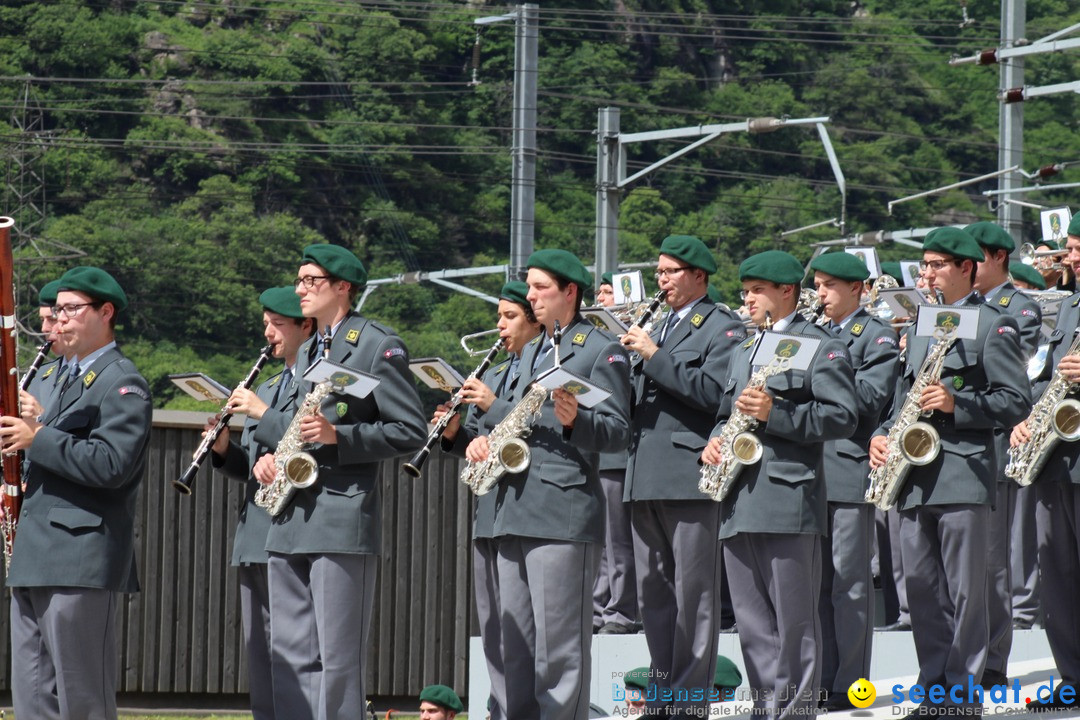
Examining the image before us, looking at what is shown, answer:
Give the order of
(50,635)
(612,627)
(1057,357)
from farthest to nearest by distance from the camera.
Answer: (612,627) → (1057,357) → (50,635)

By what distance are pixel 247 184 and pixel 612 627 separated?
3850 centimetres

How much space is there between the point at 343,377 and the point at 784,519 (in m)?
2.01

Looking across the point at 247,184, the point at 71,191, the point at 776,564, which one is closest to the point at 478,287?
the point at 247,184

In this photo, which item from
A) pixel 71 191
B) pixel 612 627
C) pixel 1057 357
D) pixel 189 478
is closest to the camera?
pixel 189 478

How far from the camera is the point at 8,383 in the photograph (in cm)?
706

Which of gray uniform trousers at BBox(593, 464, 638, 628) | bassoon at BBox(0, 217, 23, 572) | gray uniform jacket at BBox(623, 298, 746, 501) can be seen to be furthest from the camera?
gray uniform trousers at BBox(593, 464, 638, 628)

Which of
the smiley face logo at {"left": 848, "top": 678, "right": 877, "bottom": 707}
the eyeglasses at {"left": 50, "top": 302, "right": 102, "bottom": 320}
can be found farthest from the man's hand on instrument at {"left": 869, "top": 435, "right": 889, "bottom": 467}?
the eyeglasses at {"left": 50, "top": 302, "right": 102, "bottom": 320}

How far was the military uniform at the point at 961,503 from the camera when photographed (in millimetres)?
7461

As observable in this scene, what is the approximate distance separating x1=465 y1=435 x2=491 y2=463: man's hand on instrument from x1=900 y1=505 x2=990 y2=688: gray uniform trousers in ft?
6.42

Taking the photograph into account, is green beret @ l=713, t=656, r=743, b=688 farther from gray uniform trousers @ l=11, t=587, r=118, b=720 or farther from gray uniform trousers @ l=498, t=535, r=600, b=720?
gray uniform trousers @ l=11, t=587, r=118, b=720

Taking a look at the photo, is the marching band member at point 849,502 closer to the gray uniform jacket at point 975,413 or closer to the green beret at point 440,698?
the gray uniform jacket at point 975,413

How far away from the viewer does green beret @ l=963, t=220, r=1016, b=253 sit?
8203 mm

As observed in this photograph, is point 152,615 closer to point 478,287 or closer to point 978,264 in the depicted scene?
point 978,264

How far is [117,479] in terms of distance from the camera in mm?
6977
